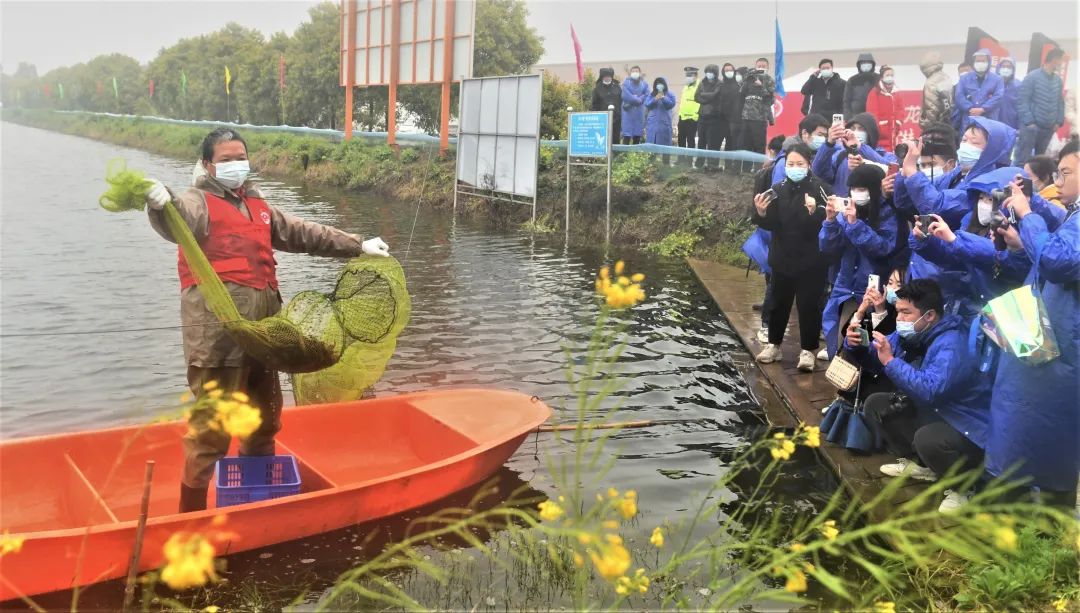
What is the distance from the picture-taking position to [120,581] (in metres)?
4.60

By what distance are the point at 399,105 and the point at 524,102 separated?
738 inches

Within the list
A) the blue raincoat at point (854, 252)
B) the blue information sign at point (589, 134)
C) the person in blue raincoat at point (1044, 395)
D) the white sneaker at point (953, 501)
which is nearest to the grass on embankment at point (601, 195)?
the blue information sign at point (589, 134)

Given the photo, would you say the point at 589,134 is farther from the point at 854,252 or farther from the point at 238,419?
the point at 238,419

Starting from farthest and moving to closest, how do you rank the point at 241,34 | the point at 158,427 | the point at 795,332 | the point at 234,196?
the point at 241,34 → the point at 795,332 → the point at 158,427 → the point at 234,196

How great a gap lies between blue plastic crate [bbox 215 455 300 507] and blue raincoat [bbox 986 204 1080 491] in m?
3.90

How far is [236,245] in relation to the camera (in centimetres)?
490

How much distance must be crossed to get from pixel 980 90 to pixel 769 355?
18.3ft

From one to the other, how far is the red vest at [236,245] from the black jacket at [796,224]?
440 cm

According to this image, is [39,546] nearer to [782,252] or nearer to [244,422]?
[244,422]

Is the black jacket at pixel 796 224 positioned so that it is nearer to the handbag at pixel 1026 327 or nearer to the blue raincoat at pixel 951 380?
the blue raincoat at pixel 951 380

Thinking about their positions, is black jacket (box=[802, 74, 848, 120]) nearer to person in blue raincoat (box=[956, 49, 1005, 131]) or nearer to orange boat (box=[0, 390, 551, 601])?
person in blue raincoat (box=[956, 49, 1005, 131])

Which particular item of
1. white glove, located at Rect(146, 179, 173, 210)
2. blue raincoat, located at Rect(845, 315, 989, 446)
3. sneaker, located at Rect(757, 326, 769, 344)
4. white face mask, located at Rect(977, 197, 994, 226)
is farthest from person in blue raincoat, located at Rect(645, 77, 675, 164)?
white glove, located at Rect(146, 179, 173, 210)

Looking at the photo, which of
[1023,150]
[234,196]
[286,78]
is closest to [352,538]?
[234,196]

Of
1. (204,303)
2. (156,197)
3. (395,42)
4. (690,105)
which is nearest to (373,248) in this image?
(204,303)
